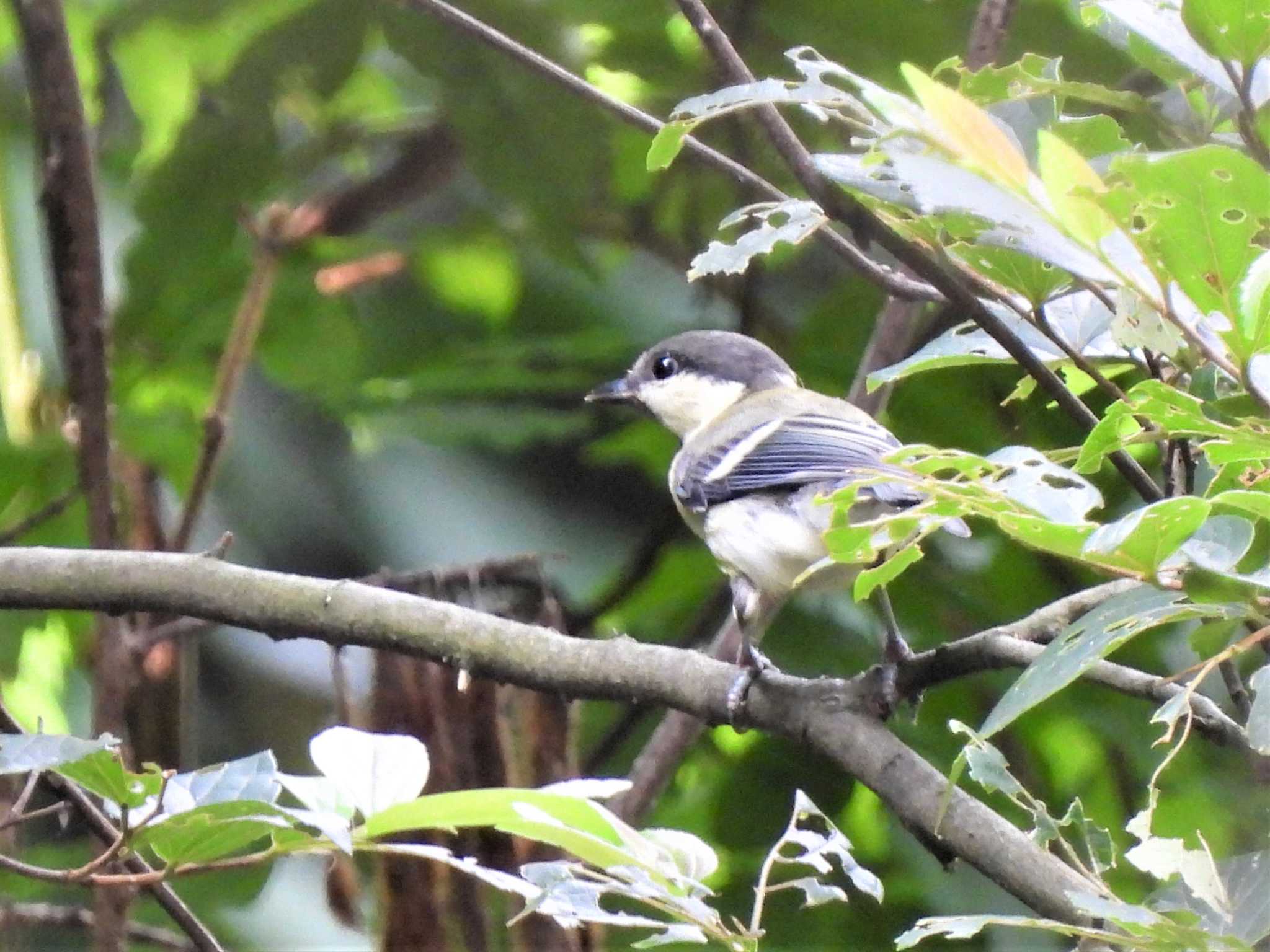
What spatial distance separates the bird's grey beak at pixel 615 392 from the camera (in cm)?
280

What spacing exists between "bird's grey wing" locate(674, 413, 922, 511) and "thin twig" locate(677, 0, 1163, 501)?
2.49ft

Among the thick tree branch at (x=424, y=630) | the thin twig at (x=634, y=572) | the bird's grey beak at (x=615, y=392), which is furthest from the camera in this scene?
the bird's grey beak at (x=615, y=392)

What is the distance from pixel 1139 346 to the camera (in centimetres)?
115

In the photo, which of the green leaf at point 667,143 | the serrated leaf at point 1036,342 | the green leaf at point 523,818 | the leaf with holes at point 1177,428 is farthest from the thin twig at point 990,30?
the green leaf at point 523,818

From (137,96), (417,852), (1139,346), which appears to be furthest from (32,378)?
(1139,346)

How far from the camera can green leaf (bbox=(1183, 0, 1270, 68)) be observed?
0.97m

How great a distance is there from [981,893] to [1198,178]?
64.0 inches

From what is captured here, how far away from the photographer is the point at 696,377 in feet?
9.88

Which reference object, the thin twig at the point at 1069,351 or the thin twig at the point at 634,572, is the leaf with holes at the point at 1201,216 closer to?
the thin twig at the point at 1069,351

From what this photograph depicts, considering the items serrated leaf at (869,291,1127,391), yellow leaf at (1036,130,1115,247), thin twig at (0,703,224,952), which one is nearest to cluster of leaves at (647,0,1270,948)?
yellow leaf at (1036,130,1115,247)

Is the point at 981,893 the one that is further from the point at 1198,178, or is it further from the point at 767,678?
the point at 1198,178

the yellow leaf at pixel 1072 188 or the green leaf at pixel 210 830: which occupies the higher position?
the yellow leaf at pixel 1072 188

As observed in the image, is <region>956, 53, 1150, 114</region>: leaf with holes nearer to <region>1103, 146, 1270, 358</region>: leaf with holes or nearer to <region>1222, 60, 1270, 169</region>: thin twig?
<region>1222, 60, 1270, 169</region>: thin twig

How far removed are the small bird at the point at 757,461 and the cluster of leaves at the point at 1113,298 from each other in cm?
60
